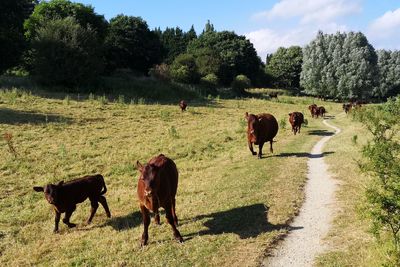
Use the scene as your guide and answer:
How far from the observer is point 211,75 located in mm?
67125

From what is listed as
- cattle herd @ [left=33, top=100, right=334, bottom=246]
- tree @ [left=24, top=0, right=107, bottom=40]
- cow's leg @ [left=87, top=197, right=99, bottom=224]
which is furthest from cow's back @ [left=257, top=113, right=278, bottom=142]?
tree @ [left=24, top=0, right=107, bottom=40]

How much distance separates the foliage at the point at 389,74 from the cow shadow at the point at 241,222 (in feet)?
226

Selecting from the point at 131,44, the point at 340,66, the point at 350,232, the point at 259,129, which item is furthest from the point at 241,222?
the point at 131,44

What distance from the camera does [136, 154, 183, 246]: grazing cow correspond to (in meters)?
9.80

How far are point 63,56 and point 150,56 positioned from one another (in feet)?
94.9

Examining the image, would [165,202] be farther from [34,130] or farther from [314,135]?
[314,135]

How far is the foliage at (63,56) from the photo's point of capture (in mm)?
45812

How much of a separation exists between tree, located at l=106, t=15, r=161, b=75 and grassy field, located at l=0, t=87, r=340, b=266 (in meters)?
32.4

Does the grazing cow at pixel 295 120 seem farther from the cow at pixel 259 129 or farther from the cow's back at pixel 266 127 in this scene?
the cow at pixel 259 129

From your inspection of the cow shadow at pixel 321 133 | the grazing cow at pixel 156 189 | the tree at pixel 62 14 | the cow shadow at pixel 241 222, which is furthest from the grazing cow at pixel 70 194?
the tree at pixel 62 14

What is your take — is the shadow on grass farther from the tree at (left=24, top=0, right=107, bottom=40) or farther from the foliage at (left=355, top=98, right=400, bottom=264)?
the tree at (left=24, top=0, right=107, bottom=40)

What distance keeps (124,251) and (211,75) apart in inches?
2292

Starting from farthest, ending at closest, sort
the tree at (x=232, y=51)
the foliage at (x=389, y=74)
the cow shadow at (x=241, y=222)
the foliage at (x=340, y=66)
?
1. the tree at (x=232, y=51)
2. the foliage at (x=389, y=74)
3. the foliage at (x=340, y=66)
4. the cow shadow at (x=241, y=222)

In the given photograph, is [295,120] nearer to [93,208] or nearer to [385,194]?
[93,208]
